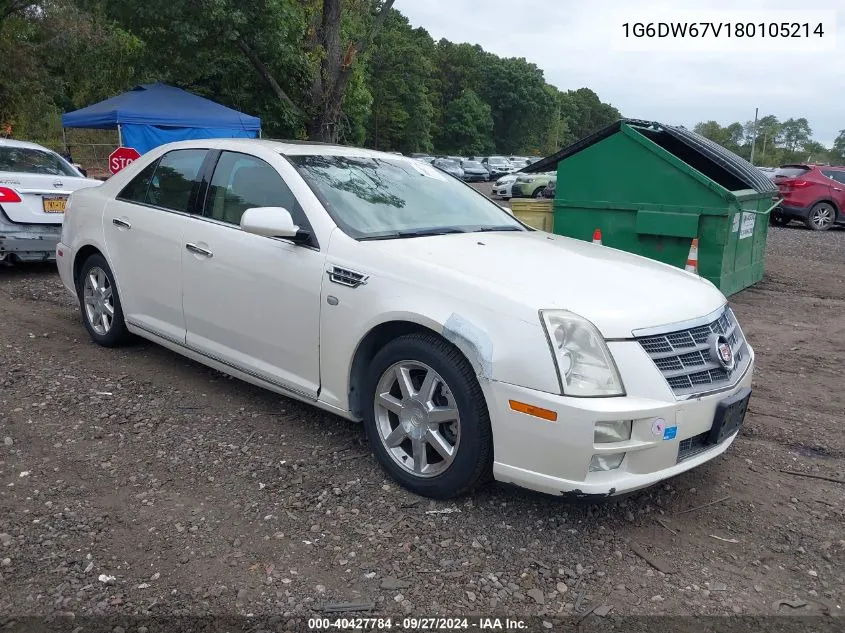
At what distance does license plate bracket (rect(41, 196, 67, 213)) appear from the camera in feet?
26.2

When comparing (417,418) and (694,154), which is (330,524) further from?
(694,154)

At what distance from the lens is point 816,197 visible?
15844 mm

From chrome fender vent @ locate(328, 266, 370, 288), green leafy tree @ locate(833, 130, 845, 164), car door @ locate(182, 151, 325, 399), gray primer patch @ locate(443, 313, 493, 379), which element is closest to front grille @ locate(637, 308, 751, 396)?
gray primer patch @ locate(443, 313, 493, 379)

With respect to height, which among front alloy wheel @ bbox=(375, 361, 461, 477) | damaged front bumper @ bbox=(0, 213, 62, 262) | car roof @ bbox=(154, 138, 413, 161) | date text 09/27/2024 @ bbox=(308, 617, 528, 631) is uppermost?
car roof @ bbox=(154, 138, 413, 161)

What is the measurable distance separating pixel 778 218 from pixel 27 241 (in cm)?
1525

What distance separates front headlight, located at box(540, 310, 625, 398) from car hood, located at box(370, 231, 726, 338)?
0.17ft

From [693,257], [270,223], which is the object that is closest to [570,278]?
[270,223]

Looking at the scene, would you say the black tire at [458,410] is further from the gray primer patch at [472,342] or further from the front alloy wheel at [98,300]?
the front alloy wheel at [98,300]

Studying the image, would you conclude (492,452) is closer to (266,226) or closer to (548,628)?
(548,628)

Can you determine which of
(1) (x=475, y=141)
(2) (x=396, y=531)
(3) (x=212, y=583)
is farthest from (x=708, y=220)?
(1) (x=475, y=141)

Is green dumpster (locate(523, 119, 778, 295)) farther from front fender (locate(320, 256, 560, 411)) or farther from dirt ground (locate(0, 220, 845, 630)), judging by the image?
front fender (locate(320, 256, 560, 411))

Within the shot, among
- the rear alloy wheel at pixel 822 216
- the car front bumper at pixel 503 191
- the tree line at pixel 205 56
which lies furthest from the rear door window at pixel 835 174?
the car front bumper at pixel 503 191

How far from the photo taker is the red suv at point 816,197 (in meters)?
15.8

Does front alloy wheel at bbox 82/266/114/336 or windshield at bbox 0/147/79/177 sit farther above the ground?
windshield at bbox 0/147/79/177
